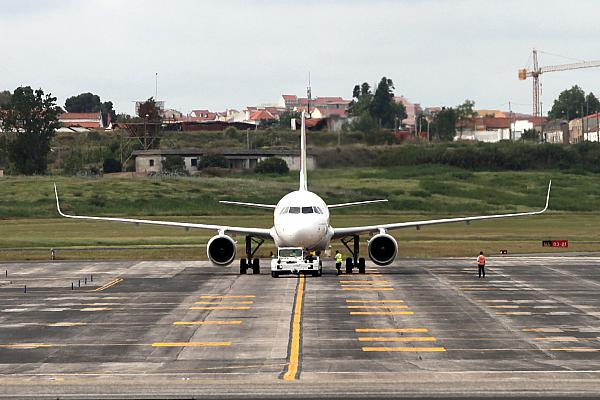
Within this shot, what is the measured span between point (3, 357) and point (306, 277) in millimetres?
29633

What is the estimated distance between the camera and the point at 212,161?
140 m

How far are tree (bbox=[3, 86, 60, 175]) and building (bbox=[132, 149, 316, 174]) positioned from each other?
2531 centimetres

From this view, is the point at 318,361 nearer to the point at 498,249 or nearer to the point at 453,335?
the point at 453,335

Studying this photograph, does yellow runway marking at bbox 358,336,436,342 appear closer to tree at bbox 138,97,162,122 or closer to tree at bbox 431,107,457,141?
tree at bbox 138,97,162,122

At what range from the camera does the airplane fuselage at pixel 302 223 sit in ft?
196

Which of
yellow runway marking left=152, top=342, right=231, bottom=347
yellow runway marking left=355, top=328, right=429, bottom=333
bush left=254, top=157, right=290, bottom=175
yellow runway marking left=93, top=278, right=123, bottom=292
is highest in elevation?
bush left=254, top=157, right=290, bottom=175

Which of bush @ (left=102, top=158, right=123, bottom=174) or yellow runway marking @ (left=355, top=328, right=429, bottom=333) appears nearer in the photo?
yellow runway marking @ (left=355, top=328, right=429, bottom=333)

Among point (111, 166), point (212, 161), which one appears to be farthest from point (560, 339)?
point (111, 166)

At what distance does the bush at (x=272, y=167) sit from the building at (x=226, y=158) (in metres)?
1.51

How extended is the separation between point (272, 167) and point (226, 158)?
1908 centimetres

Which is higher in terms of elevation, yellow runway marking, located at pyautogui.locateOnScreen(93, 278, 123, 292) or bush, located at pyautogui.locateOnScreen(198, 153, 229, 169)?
bush, located at pyautogui.locateOnScreen(198, 153, 229, 169)

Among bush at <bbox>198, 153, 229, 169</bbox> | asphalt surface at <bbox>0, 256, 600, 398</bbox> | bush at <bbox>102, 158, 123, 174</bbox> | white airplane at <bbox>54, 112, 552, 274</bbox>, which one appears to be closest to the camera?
asphalt surface at <bbox>0, 256, 600, 398</bbox>

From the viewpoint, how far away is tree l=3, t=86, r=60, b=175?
570ft

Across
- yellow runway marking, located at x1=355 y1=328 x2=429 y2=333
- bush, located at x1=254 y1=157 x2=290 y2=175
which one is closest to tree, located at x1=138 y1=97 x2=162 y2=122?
bush, located at x1=254 y1=157 x2=290 y2=175
